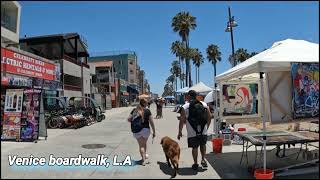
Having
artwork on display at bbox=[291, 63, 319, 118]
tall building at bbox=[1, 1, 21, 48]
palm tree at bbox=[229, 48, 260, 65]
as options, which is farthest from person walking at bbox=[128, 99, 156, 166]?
palm tree at bbox=[229, 48, 260, 65]

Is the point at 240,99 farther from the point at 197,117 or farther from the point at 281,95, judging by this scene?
the point at 197,117

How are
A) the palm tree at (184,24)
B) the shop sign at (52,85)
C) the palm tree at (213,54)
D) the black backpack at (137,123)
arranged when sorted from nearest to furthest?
the black backpack at (137,123), the shop sign at (52,85), the palm tree at (184,24), the palm tree at (213,54)

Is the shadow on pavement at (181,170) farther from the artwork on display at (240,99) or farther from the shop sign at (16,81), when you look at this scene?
the shop sign at (16,81)

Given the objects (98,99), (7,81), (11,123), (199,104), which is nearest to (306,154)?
(199,104)

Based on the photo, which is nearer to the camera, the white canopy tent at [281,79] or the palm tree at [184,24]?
the white canopy tent at [281,79]

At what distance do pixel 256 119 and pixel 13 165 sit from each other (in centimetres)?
841

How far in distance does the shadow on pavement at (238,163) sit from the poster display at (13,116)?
7.38m

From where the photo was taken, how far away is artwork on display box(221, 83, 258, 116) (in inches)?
600

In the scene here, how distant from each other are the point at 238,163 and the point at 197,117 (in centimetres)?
183

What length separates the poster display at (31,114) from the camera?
51.3 feet

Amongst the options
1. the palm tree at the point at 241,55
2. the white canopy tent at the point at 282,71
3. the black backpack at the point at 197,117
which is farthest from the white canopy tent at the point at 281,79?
the palm tree at the point at 241,55

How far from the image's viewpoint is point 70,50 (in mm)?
46719

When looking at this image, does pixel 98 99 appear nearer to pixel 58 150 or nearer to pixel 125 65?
pixel 58 150

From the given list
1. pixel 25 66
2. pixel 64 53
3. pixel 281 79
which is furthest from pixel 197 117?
pixel 64 53
